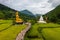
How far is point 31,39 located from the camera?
54.5ft

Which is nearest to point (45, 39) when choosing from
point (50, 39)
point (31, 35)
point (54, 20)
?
point (50, 39)

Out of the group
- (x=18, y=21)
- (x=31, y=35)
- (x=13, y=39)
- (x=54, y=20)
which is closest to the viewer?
(x=13, y=39)

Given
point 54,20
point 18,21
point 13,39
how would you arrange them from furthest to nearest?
point 54,20, point 18,21, point 13,39

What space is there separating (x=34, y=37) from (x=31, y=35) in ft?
1.56

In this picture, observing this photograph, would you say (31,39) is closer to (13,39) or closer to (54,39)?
(54,39)

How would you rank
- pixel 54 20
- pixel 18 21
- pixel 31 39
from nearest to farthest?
1. pixel 31 39
2. pixel 18 21
3. pixel 54 20

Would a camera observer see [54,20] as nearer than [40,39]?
No

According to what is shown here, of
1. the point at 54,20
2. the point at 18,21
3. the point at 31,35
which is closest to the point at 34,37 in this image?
the point at 31,35

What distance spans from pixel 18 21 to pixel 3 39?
56.0 ft

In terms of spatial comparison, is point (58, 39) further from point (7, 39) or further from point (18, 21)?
point (18, 21)

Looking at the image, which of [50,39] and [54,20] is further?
[54,20]

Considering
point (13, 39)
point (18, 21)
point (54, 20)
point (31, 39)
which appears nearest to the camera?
point (13, 39)

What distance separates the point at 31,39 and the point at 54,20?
26660 millimetres

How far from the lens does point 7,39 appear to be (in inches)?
532
